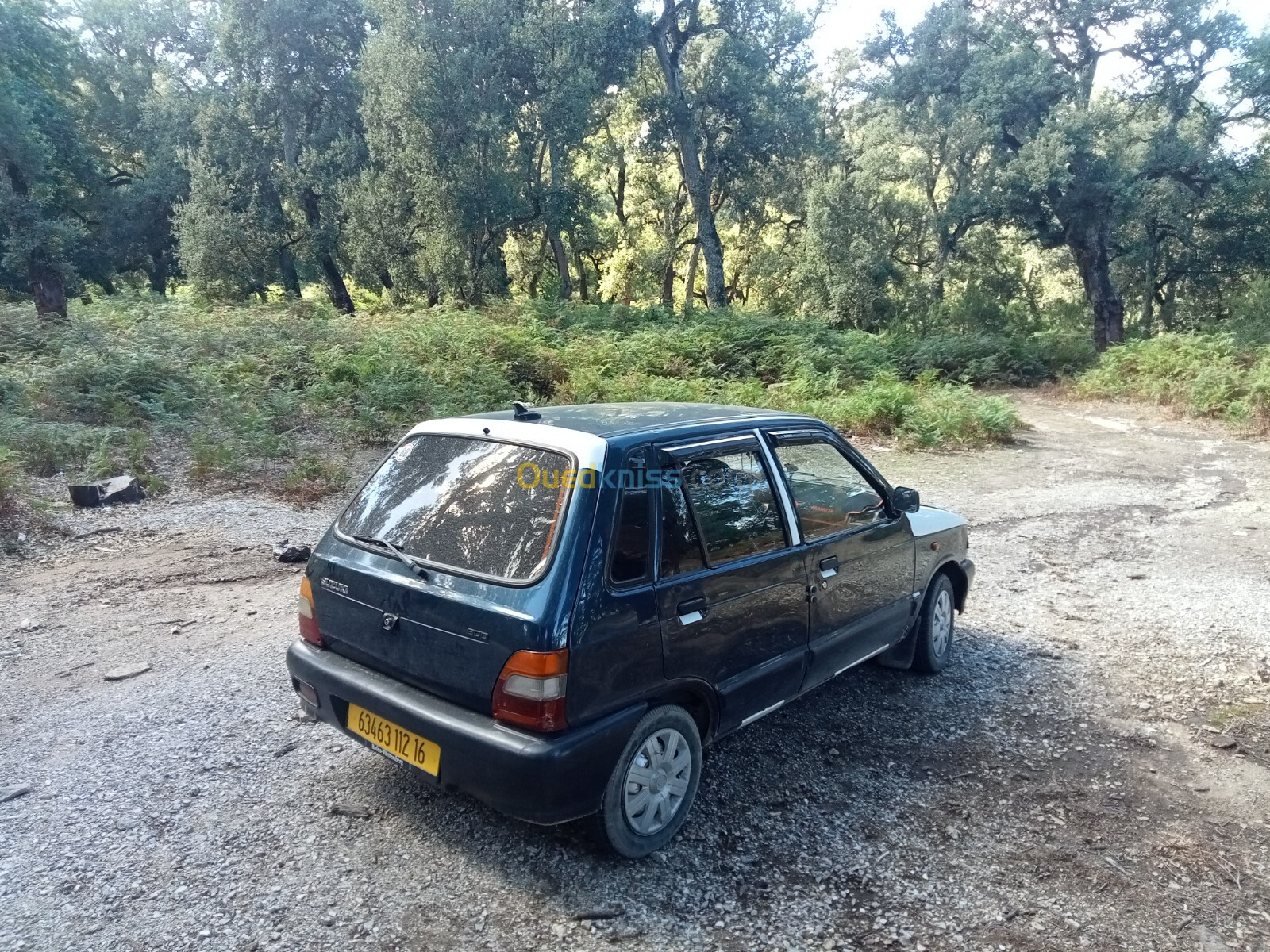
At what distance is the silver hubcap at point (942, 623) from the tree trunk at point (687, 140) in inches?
871

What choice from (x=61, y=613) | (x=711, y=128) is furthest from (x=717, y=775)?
(x=711, y=128)

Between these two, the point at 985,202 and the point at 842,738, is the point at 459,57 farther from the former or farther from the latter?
the point at 842,738

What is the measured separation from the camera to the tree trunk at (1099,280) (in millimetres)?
21750

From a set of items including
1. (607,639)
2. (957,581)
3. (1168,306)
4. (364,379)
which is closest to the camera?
(607,639)

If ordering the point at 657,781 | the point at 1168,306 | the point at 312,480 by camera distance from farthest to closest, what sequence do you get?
the point at 1168,306, the point at 312,480, the point at 657,781

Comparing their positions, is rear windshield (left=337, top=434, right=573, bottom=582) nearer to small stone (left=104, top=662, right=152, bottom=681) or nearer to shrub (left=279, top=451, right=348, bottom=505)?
small stone (left=104, top=662, right=152, bottom=681)

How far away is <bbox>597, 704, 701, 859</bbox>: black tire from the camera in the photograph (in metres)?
2.87

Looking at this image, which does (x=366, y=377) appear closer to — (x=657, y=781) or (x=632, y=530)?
(x=632, y=530)

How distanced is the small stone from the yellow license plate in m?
2.27

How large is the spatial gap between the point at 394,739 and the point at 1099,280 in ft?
80.5

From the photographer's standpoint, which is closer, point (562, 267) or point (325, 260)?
point (325, 260)

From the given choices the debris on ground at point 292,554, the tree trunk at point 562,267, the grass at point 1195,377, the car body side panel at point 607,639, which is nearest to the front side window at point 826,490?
the car body side panel at point 607,639

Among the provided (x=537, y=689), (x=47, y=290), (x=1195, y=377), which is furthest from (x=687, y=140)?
(x=537, y=689)

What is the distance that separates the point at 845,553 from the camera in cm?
385
